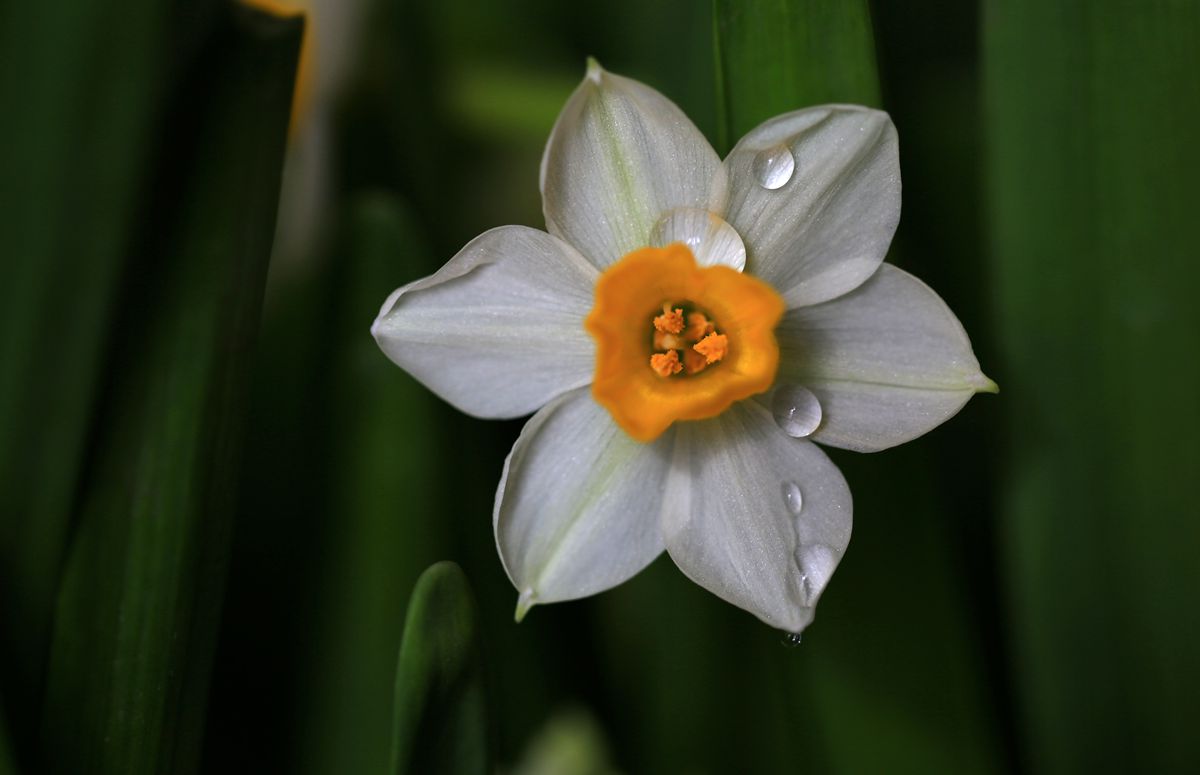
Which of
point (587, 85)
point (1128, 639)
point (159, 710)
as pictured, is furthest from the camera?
point (1128, 639)

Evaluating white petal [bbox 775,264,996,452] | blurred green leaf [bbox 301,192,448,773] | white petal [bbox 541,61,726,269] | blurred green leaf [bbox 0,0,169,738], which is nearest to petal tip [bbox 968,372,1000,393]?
white petal [bbox 775,264,996,452]

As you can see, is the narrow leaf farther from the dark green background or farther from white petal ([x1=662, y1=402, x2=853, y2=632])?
white petal ([x1=662, y1=402, x2=853, y2=632])

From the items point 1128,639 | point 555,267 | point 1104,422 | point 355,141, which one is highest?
point 355,141

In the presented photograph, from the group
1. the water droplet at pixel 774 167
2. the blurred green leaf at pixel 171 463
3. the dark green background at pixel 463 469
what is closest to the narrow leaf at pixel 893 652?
the dark green background at pixel 463 469

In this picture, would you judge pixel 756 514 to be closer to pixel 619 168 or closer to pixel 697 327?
pixel 697 327

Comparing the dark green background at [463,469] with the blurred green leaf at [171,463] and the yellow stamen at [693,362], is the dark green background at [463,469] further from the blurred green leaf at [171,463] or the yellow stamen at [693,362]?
the yellow stamen at [693,362]

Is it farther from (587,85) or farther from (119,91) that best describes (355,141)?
(587,85)

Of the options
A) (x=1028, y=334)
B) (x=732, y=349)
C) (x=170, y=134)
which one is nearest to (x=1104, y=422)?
(x=1028, y=334)

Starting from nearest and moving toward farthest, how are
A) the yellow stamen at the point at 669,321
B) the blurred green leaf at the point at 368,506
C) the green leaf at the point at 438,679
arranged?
the green leaf at the point at 438,679 < the yellow stamen at the point at 669,321 < the blurred green leaf at the point at 368,506
